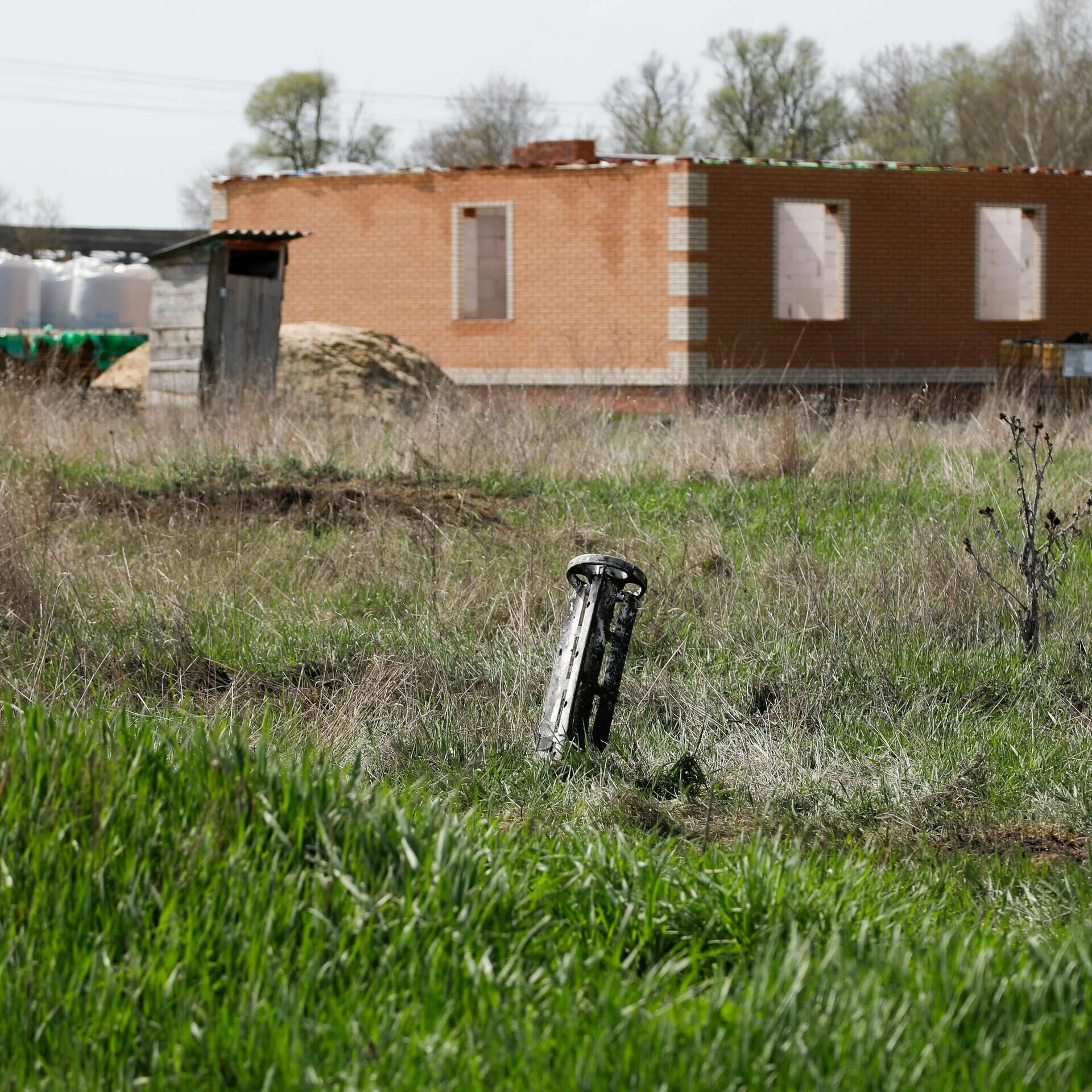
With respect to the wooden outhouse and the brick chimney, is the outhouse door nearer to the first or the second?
the wooden outhouse

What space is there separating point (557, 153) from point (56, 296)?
11.6 metres

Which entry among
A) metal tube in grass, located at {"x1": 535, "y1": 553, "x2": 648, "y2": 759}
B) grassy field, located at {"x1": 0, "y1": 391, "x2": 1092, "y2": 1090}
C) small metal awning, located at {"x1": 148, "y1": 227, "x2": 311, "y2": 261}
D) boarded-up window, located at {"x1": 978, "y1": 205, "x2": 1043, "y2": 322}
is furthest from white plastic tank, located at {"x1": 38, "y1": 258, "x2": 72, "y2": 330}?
metal tube in grass, located at {"x1": 535, "y1": 553, "x2": 648, "y2": 759}

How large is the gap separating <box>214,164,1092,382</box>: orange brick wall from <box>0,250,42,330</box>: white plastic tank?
6.17m

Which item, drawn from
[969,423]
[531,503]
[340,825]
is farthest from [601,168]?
[340,825]

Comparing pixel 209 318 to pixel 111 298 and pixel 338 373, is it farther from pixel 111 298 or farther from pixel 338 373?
pixel 111 298

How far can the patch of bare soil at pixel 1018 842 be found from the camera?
3.71 meters

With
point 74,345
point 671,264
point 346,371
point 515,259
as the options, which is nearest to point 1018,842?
point 346,371

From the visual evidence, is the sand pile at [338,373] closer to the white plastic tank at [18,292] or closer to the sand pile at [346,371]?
the sand pile at [346,371]

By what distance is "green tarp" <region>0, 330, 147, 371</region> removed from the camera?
641 inches

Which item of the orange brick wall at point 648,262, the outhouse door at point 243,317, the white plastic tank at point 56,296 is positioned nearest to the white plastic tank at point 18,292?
the white plastic tank at point 56,296

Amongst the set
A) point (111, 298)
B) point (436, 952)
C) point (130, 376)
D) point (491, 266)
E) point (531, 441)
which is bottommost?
point (436, 952)

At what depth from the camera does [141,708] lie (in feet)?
15.7

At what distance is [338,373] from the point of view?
1482 cm

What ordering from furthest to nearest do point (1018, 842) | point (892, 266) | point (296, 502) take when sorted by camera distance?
1. point (892, 266)
2. point (296, 502)
3. point (1018, 842)
